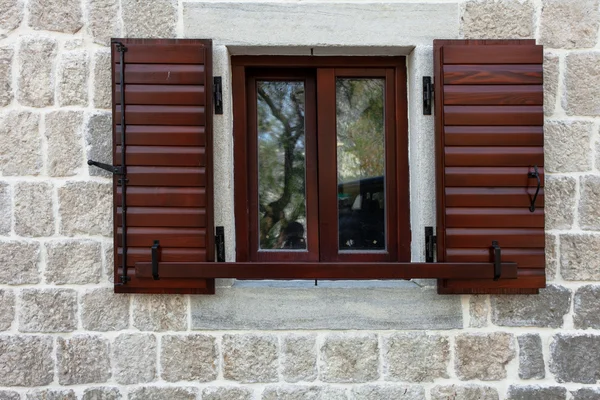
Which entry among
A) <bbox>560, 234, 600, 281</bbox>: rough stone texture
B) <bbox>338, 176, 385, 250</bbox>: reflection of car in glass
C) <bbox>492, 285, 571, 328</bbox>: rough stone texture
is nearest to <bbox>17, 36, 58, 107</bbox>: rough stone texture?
<bbox>338, 176, 385, 250</bbox>: reflection of car in glass

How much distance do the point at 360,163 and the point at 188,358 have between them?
55.6 inches

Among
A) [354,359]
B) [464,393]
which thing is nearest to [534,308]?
[464,393]

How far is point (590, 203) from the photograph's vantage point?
212cm

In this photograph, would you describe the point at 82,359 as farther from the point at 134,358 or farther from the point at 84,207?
the point at 84,207

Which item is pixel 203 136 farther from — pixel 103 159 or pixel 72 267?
pixel 72 267

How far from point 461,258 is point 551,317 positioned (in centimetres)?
61

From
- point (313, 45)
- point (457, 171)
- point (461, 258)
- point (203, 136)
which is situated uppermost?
point (313, 45)

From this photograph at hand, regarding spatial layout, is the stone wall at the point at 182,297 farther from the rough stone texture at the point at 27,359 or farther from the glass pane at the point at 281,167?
the glass pane at the point at 281,167

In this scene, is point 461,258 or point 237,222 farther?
point 237,222

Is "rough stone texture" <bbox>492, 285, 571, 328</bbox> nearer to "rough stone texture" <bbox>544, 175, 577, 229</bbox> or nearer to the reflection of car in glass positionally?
"rough stone texture" <bbox>544, 175, 577, 229</bbox>

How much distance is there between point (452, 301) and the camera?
2139 millimetres

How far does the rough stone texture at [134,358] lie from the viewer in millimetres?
2143

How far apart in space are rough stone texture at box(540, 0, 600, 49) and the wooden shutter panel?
19cm

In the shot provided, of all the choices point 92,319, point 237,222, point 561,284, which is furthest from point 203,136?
point 561,284
